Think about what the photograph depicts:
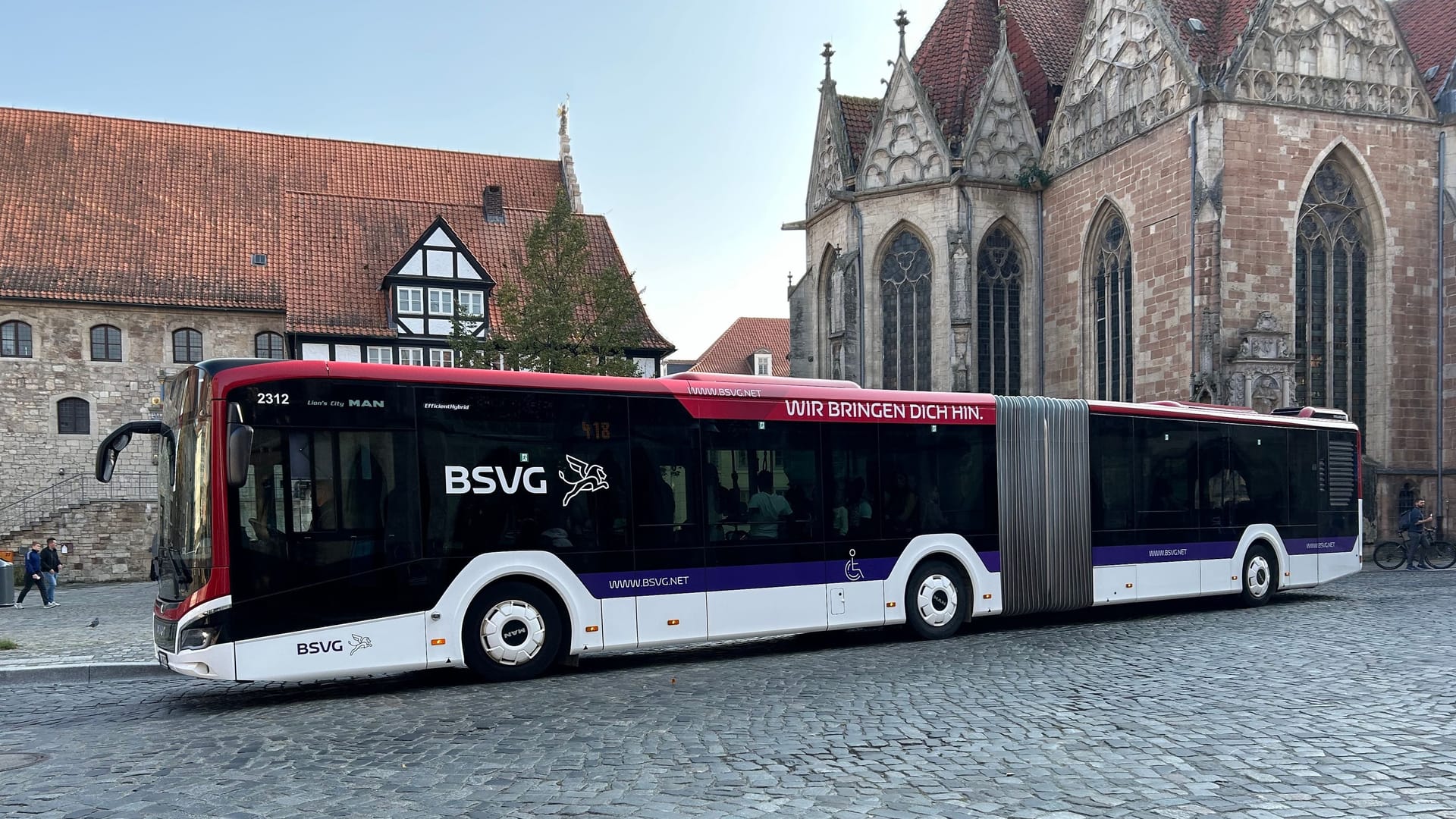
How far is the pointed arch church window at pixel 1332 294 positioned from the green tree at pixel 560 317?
14327 mm

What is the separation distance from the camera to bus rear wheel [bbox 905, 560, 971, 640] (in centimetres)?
1168

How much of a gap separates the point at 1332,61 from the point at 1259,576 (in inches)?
545

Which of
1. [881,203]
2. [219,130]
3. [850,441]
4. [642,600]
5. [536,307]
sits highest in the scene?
[219,130]

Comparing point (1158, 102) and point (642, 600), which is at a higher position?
point (1158, 102)

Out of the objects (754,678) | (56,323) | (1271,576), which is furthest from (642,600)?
(56,323)

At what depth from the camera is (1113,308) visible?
85.7ft

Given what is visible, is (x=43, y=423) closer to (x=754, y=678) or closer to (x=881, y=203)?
(x=881, y=203)

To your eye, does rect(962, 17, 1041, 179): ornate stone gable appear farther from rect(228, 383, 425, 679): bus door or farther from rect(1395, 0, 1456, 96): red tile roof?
rect(228, 383, 425, 679): bus door

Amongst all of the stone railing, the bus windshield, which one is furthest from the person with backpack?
the stone railing

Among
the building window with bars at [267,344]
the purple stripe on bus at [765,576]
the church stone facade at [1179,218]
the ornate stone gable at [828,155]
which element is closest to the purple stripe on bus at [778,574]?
the purple stripe on bus at [765,576]

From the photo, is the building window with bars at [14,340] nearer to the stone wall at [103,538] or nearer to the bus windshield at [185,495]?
the stone wall at [103,538]

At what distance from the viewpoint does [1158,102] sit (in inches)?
933

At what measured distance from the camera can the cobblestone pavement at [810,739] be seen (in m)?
5.32

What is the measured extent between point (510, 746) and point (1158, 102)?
71.8 feet
